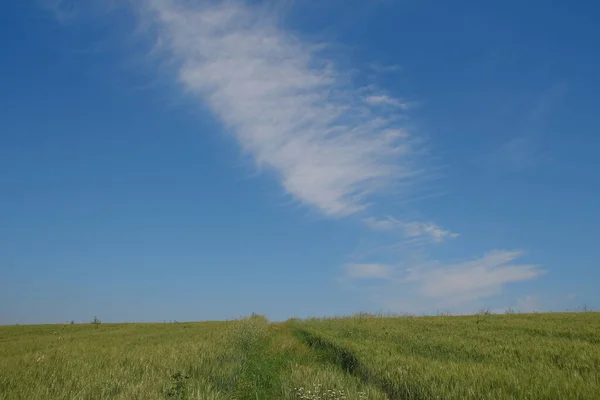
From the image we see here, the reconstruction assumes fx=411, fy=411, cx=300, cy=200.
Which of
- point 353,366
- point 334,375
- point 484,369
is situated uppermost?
point 484,369

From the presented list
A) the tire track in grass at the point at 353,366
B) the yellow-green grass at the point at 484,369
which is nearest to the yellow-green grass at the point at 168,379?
the tire track in grass at the point at 353,366

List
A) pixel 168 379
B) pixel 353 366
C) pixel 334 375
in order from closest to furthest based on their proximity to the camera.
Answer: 1. pixel 168 379
2. pixel 334 375
3. pixel 353 366

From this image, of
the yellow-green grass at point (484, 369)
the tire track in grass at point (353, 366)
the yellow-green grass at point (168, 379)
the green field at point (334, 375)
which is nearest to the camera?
the yellow-green grass at point (484, 369)

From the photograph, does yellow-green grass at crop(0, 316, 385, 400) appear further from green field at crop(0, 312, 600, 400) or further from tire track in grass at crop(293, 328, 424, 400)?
tire track in grass at crop(293, 328, 424, 400)

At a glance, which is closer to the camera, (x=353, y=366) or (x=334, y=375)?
(x=334, y=375)

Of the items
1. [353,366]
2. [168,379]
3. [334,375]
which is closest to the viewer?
[168,379]

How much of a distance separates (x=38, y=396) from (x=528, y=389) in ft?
30.0

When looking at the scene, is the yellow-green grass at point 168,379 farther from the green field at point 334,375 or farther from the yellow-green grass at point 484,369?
the yellow-green grass at point 484,369

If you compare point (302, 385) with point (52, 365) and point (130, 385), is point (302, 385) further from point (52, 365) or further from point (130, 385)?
point (52, 365)

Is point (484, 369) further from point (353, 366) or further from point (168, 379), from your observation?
point (168, 379)

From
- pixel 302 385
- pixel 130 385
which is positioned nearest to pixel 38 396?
pixel 130 385

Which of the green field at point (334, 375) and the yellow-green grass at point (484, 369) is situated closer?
the yellow-green grass at point (484, 369)

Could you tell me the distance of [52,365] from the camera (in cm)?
1147

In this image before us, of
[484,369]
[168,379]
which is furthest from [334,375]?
[168,379]
